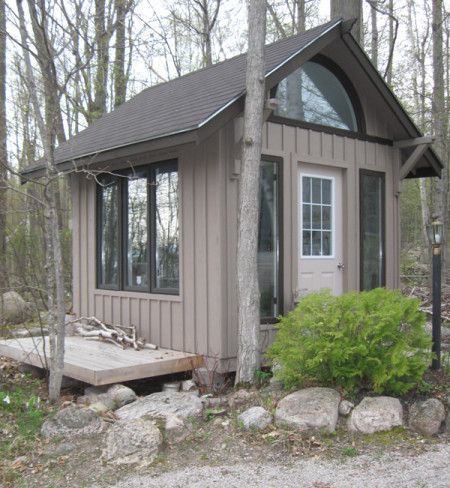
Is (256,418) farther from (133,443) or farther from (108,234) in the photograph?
(108,234)

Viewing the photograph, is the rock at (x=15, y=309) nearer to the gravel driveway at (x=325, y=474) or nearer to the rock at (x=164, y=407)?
the rock at (x=164, y=407)

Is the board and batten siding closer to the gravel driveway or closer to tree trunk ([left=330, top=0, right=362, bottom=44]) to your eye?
the gravel driveway

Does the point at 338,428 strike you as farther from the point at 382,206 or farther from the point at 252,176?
the point at 382,206

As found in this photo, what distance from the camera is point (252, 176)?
18.2ft

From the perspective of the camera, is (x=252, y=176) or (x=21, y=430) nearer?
(x=21, y=430)

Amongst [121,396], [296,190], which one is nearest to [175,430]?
[121,396]

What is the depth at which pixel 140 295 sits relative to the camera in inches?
278

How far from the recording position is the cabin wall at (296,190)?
6090 millimetres

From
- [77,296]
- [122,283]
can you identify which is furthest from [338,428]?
[77,296]

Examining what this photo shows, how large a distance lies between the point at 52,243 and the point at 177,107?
251 centimetres

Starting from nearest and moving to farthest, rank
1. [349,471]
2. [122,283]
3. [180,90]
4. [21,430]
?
[349,471] → [21,430] → [122,283] → [180,90]

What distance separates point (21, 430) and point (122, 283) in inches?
113

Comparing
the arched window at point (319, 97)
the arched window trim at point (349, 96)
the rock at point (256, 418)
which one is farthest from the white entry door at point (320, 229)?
the rock at point (256, 418)

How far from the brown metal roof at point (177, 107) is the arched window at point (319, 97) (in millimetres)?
426
